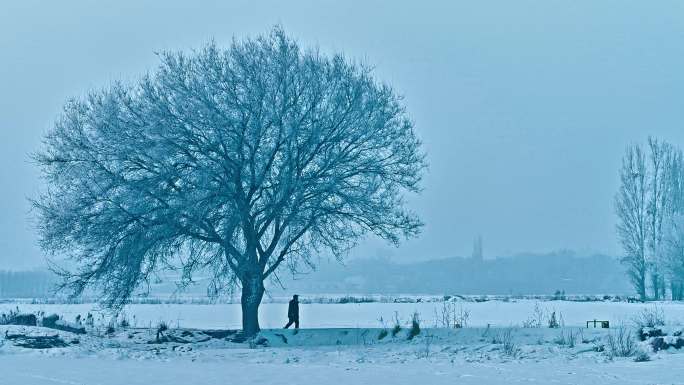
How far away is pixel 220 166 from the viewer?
27.1 meters

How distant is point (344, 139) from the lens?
28.0 meters

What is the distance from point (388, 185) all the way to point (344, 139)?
2.41 metres

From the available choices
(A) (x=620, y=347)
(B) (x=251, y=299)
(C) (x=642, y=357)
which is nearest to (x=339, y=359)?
(A) (x=620, y=347)

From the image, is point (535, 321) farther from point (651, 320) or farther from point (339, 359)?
point (339, 359)

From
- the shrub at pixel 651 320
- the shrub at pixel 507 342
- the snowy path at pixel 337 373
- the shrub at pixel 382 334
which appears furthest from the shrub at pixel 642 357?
the shrub at pixel 382 334

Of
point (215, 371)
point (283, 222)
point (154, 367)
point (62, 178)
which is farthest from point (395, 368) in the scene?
point (62, 178)

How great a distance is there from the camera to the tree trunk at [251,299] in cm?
2786

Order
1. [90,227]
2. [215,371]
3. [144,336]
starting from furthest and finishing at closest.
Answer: [144,336]
[90,227]
[215,371]

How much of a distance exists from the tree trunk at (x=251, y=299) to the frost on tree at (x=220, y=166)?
5cm

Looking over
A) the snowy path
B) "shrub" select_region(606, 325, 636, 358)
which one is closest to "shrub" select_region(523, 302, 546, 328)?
"shrub" select_region(606, 325, 636, 358)

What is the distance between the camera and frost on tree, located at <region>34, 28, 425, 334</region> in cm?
2630

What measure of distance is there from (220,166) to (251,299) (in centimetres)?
477

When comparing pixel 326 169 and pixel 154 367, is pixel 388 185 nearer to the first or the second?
pixel 326 169

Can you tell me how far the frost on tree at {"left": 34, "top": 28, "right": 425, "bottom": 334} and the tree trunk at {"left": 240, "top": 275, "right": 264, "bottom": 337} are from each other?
1.9 inches
